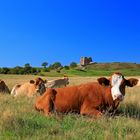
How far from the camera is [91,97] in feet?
40.0

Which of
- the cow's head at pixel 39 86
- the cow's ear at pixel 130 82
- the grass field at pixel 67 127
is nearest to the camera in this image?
the grass field at pixel 67 127

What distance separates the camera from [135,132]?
917cm

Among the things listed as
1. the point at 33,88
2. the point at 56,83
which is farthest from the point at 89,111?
the point at 56,83

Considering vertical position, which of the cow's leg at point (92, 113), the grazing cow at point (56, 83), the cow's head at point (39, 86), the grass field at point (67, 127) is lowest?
the grass field at point (67, 127)

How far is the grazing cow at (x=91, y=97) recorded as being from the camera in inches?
470

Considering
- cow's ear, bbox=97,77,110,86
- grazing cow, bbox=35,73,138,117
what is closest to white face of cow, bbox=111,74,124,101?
grazing cow, bbox=35,73,138,117

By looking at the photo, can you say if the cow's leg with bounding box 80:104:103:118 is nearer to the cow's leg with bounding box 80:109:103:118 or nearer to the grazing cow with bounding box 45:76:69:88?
the cow's leg with bounding box 80:109:103:118

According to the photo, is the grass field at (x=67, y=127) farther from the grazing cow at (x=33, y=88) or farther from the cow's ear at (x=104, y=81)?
the grazing cow at (x=33, y=88)

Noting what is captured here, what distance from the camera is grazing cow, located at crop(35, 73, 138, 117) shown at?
39.1ft

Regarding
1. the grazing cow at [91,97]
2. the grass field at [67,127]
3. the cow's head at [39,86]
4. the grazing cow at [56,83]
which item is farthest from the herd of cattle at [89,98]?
the grazing cow at [56,83]

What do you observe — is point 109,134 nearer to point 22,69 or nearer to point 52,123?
point 52,123

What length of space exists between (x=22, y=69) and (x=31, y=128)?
92.0 metres

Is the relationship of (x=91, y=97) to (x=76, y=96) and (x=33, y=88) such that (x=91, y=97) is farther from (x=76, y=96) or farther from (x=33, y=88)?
(x=33, y=88)

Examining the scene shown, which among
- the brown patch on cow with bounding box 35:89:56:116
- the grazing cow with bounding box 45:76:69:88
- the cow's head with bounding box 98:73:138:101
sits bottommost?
the brown patch on cow with bounding box 35:89:56:116
